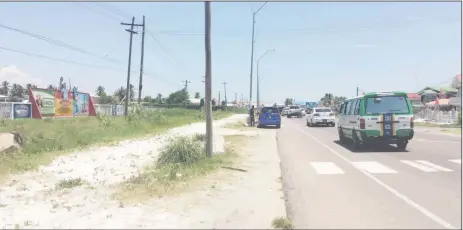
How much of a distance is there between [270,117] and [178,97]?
97.0 m

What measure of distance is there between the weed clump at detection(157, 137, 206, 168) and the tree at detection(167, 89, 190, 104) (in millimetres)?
118584

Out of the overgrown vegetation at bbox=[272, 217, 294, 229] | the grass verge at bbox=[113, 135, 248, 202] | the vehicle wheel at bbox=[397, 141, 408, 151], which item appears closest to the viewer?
the overgrown vegetation at bbox=[272, 217, 294, 229]

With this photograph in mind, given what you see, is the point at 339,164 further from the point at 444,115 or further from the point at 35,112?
the point at 444,115

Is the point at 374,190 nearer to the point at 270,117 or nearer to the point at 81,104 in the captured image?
the point at 270,117

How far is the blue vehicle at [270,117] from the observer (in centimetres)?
3772

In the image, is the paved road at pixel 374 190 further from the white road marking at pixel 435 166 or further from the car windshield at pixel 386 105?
the car windshield at pixel 386 105

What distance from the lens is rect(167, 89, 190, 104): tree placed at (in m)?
132

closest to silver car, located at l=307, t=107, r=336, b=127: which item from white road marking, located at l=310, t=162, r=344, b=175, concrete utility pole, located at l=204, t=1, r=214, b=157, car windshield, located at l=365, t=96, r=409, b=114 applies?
car windshield, located at l=365, t=96, r=409, b=114

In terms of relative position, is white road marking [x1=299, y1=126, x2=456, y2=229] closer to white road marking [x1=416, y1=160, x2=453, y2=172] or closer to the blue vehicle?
white road marking [x1=416, y1=160, x2=453, y2=172]

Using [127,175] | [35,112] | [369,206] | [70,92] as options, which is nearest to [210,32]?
[127,175]

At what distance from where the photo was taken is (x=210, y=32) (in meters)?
14.6

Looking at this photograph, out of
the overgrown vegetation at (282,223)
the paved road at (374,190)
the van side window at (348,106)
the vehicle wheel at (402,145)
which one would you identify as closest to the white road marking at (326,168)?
the paved road at (374,190)

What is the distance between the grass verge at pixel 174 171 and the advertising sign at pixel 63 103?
28.9 m

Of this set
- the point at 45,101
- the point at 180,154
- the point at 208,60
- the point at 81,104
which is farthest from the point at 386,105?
the point at 81,104
